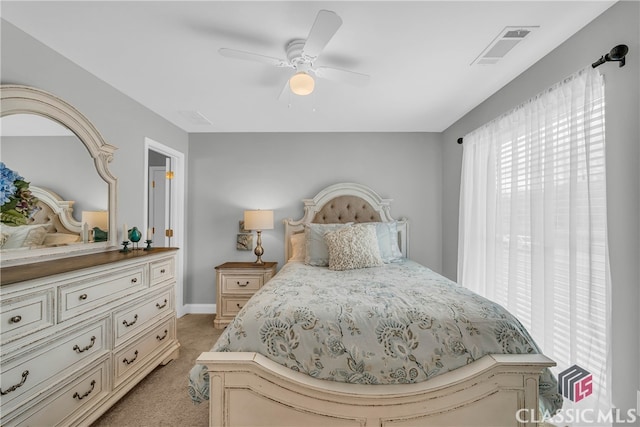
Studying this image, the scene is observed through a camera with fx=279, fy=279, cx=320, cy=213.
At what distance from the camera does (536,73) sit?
6.88 feet

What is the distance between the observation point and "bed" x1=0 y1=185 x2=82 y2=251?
167 cm

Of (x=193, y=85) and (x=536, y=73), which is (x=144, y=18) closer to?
(x=193, y=85)

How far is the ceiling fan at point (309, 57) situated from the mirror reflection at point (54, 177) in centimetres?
134

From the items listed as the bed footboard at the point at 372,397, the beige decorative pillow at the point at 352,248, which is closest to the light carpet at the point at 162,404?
the bed footboard at the point at 372,397

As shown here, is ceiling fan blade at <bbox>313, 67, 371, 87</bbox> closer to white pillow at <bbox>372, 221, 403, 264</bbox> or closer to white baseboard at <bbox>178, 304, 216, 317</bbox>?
white pillow at <bbox>372, 221, 403, 264</bbox>

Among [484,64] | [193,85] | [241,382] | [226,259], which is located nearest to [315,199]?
[226,259]

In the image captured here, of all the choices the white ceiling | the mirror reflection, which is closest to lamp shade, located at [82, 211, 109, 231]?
the mirror reflection

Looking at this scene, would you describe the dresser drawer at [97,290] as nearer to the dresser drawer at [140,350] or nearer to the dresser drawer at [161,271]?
the dresser drawer at [161,271]

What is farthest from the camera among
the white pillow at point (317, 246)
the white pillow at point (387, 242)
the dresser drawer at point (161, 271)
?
the white pillow at point (387, 242)

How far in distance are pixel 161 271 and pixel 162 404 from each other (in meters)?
0.99

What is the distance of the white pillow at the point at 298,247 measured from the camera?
336 cm

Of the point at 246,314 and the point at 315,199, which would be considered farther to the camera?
the point at 315,199

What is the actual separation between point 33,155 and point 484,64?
3.18 m

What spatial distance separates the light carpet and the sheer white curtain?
7.76ft
